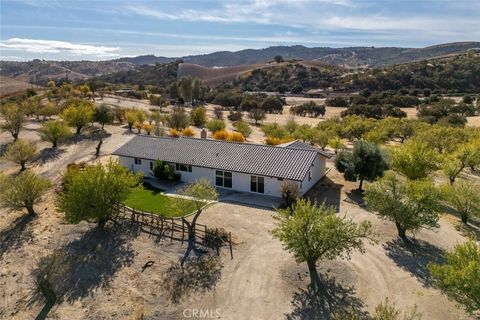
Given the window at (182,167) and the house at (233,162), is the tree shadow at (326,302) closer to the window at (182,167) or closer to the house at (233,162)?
the house at (233,162)

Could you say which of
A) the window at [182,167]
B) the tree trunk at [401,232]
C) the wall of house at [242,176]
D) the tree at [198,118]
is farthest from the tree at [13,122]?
the tree trunk at [401,232]

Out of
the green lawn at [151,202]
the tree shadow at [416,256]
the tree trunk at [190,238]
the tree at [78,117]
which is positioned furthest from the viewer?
the tree at [78,117]

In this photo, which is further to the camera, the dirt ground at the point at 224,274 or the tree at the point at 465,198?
the tree at the point at 465,198

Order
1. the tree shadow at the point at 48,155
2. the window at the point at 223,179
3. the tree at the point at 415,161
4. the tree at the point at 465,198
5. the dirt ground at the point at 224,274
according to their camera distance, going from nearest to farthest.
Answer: the dirt ground at the point at 224,274
the tree at the point at 465,198
the tree at the point at 415,161
the window at the point at 223,179
the tree shadow at the point at 48,155

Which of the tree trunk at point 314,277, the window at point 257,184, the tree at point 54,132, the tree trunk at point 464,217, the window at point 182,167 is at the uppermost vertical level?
the tree at point 54,132

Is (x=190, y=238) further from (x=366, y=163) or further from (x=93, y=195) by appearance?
(x=366, y=163)

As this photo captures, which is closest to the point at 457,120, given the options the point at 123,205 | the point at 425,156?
the point at 425,156

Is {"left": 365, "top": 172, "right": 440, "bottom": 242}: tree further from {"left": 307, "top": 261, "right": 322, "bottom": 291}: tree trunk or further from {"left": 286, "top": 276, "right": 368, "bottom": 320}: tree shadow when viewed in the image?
{"left": 307, "top": 261, "right": 322, "bottom": 291}: tree trunk
